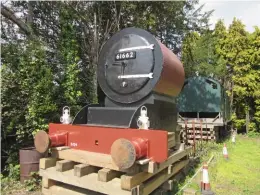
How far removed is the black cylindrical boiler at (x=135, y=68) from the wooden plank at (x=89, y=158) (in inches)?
45.2

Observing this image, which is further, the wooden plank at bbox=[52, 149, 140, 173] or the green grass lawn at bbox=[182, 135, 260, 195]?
the green grass lawn at bbox=[182, 135, 260, 195]

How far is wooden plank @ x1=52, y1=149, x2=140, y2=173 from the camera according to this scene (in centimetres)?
352

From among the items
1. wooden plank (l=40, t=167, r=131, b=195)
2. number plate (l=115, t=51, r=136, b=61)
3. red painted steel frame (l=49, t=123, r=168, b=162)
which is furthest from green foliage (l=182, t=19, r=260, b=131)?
wooden plank (l=40, t=167, r=131, b=195)

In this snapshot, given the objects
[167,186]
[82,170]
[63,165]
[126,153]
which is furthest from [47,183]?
[167,186]

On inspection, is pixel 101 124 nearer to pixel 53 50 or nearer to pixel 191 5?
pixel 53 50

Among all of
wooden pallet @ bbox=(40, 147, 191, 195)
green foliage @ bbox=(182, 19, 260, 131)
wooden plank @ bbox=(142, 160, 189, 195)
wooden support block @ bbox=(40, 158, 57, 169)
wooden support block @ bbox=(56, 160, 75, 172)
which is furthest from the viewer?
green foliage @ bbox=(182, 19, 260, 131)

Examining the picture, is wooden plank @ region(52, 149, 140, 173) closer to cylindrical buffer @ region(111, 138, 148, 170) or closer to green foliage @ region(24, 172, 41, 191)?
cylindrical buffer @ region(111, 138, 148, 170)

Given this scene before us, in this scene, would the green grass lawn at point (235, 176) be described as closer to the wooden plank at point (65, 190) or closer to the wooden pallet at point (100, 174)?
the wooden pallet at point (100, 174)

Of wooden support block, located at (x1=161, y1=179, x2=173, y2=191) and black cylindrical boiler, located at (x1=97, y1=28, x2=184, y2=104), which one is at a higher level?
black cylindrical boiler, located at (x1=97, y1=28, x2=184, y2=104)

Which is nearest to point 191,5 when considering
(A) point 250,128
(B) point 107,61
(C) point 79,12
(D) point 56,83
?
(C) point 79,12

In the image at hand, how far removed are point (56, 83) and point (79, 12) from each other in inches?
144

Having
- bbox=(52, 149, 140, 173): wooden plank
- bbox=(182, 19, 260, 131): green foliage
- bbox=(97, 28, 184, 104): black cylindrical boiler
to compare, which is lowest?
bbox=(52, 149, 140, 173): wooden plank

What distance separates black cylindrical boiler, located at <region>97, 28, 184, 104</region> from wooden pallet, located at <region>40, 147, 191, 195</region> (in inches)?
48.0

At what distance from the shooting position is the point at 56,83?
7348mm
